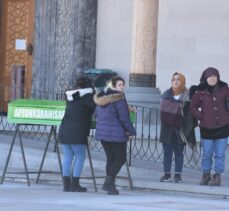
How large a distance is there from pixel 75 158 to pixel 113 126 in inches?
32.8

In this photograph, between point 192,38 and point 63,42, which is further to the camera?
point 63,42

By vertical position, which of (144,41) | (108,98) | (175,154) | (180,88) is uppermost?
(144,41)

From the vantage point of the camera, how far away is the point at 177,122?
14648 mm

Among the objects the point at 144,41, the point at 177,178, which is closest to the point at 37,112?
the point at 177,178

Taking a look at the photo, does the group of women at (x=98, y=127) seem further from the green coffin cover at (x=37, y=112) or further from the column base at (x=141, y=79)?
the column base at (x=141, y=79)

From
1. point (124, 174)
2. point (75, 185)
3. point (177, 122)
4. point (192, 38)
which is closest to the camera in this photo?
point (75, 185)

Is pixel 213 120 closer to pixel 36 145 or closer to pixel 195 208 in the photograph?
pixel 195 208

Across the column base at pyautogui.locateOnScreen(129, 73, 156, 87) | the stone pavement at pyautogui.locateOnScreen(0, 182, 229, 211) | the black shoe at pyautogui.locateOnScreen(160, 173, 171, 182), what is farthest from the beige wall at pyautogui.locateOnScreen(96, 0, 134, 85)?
the stone pavement at pyautogui.locateOnScreen(0, 182, 229, 211)

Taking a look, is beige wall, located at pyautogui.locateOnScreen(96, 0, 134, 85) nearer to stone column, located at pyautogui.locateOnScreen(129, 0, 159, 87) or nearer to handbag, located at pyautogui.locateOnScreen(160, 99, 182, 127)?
stone column, located at pyautogui.locateOnScreen(129, 0, 159, 87)

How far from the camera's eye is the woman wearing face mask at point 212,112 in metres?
14.3

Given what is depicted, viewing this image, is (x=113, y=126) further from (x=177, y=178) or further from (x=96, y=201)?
(x=177, y=178)

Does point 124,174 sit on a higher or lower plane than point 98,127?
lower

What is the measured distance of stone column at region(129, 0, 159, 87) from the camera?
18.0 metres

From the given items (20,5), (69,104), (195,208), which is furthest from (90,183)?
(20,5)
